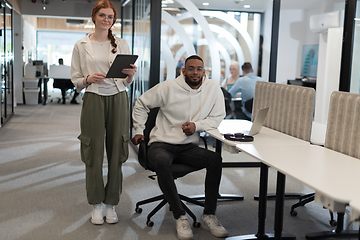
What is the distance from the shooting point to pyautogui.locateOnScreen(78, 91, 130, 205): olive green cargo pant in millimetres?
2818

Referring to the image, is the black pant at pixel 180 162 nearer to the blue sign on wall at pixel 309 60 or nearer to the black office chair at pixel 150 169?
the black office chair at pixel 150 169

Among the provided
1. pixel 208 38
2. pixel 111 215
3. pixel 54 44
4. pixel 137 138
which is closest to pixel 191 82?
pixel 137 138

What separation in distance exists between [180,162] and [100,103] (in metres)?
0.76

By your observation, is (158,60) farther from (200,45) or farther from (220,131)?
(220,131)

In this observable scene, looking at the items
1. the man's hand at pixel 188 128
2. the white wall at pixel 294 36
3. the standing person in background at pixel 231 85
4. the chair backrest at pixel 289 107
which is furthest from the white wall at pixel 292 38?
the man's hand at pixel 188 128

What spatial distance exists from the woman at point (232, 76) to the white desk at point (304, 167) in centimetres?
178

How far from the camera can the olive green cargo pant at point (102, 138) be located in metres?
2.82

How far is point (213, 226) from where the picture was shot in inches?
111

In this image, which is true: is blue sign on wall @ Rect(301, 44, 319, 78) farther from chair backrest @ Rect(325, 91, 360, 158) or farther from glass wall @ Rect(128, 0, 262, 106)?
chair backrest @ Rect(325, 91, 360, 158)

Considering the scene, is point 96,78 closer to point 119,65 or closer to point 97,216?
point 119,65

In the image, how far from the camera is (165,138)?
3033mm

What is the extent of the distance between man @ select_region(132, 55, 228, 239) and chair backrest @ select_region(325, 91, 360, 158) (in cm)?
83

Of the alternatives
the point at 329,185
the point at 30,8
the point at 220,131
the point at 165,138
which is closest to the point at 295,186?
the point at 220,131

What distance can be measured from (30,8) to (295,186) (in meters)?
9.60
